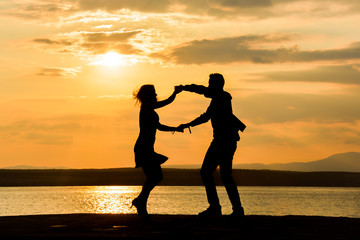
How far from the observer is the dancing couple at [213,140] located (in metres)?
12.2

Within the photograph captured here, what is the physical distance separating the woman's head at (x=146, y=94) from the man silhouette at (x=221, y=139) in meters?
1.12

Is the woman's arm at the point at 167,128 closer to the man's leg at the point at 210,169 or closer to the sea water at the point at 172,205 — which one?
the man's leg at the point at 210,169

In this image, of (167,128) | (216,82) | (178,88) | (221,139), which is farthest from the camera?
(178,88)

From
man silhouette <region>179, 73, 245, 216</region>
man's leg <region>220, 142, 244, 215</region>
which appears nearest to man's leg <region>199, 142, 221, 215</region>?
man silhouette <region>179, 73, 245, 216</region>

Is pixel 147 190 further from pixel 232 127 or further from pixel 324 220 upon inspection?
pixel 324 220

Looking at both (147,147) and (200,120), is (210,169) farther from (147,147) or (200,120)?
(147,147)

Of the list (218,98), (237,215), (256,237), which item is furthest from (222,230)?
(218,98)

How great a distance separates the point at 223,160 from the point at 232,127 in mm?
713

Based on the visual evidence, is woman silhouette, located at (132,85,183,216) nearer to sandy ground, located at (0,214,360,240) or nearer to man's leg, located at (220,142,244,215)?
sandy ground, located at (0,214,360,240)

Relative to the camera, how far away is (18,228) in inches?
423

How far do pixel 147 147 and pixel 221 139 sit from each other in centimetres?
151

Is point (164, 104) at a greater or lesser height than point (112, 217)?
greater

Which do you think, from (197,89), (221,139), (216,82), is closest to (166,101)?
(197,89)

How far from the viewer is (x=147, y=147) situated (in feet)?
40.1
